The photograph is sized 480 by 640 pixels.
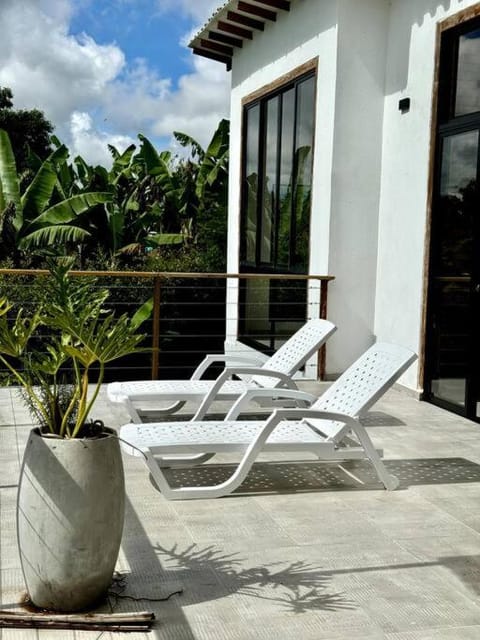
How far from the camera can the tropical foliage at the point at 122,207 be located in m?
17.3

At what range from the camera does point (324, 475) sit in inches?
214

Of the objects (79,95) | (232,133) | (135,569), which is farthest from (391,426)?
(79,95)

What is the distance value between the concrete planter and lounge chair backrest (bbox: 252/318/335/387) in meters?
3.83

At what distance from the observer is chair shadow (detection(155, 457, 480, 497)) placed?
17.0ft

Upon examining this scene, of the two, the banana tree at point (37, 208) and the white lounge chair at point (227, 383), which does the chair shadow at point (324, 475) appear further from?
the banana tree at point (37, 208)

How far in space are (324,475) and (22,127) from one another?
2947 cm

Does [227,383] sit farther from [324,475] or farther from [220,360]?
[324,475]

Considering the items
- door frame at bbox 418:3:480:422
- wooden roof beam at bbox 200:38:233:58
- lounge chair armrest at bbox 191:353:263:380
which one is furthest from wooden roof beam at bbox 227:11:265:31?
lounge chair armrest at bbox 191:353:263:380

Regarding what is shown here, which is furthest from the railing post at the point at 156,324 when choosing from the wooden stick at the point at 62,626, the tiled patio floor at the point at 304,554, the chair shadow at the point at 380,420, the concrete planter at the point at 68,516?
the wooden stick at the point at 62,626

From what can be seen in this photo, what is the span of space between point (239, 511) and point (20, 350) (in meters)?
1.89

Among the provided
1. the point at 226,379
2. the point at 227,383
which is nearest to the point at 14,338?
the point at 226,379

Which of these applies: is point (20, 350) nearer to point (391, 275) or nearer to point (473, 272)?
point (473, 272)

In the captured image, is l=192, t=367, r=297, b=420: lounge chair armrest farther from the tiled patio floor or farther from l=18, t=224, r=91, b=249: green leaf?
l=18, t=224, r=91, b=249: green leaf

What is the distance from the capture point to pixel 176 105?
170 feet
